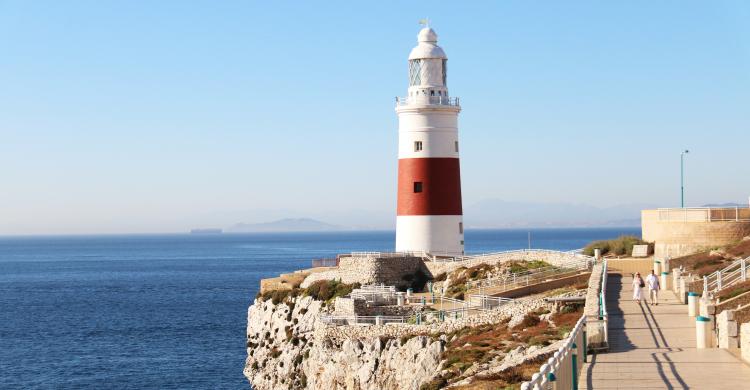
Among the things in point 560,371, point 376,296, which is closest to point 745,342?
point 560,371

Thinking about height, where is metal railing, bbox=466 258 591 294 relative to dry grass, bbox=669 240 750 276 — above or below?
below

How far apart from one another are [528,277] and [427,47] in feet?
47.9

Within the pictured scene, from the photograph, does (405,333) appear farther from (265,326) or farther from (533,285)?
(265,326)

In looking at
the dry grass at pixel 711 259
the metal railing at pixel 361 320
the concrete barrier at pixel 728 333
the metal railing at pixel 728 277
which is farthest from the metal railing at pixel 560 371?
the dry grass at pixel 711 259

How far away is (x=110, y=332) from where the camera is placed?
73312mm

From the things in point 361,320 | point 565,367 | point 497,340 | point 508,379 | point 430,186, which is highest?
point 430,186

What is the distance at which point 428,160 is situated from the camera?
52.2m

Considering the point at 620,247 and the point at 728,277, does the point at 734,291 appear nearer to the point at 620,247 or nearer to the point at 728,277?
the point at 728,277

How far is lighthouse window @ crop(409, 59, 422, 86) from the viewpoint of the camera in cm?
5288

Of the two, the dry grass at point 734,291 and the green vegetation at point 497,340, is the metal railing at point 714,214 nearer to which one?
the green vegetation at point 497,340

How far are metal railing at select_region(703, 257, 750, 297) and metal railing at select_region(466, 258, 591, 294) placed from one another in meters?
8.53

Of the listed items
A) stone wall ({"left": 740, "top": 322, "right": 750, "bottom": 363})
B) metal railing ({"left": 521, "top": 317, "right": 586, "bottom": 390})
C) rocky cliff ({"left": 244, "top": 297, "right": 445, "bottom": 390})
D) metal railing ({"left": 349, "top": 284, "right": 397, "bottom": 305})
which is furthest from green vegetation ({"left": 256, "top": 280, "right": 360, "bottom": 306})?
metal railing ({"left": 521, "top": 317, "right": 586, "bottom": 390})

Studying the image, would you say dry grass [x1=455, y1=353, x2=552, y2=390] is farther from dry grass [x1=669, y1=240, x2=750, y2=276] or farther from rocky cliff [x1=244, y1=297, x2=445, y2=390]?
dry grass [x1=669, y1=240, x2=750, y2=276]

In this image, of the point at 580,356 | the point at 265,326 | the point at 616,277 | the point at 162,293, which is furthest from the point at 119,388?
the point at 162,293
